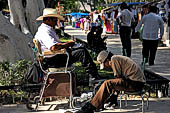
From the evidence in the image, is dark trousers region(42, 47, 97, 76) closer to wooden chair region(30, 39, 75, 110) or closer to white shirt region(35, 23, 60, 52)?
wooden chair region(30, 39, 75, 110)

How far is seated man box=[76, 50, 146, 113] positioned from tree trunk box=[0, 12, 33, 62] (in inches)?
134

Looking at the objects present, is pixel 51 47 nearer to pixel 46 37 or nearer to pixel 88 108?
pixel 46 37

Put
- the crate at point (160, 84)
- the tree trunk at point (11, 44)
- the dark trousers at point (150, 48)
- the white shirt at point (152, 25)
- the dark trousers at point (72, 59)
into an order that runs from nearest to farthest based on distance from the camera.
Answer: the dark trousers at point (72, 59) < the crate at point (160, 84) < the tree trunk at point (11, 44) < the white shirt at point (152, 25) < the dark trousers at point (150, 48)

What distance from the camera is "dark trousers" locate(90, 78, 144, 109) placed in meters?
5.27

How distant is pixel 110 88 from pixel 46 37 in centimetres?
153

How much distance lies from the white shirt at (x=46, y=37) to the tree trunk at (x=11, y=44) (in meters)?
2.17

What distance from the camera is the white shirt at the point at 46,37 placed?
19.5ft

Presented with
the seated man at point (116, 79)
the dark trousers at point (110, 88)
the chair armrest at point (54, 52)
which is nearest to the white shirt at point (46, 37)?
the chair armrest at point (54, 52)

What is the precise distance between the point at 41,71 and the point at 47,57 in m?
0.61

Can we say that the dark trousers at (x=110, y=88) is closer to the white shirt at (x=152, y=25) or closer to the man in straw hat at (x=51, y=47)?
the man in straw hat at (x=51, y=47)

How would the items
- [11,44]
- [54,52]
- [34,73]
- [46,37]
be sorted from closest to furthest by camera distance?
[54,52] < [46,37] < [34,73] < [11,44]

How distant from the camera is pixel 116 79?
17.8 ft

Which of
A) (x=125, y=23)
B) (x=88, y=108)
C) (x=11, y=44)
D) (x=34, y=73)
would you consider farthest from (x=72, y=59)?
(x=125, y=23)

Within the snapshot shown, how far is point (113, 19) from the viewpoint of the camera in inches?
1064
